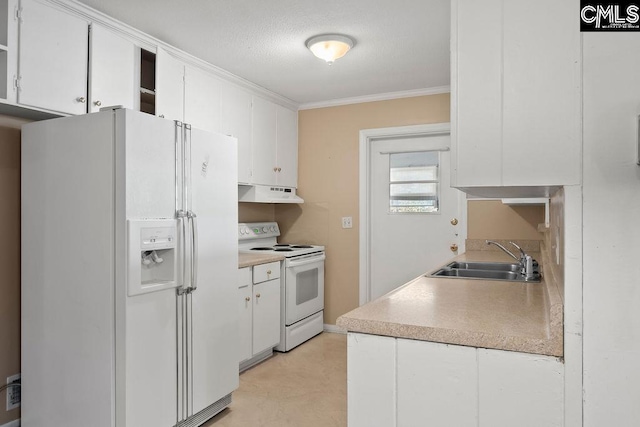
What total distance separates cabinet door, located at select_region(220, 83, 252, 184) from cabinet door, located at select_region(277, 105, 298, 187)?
0.51m

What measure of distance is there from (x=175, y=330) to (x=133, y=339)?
270 mm

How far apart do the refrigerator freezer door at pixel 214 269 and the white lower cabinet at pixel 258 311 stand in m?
0.54

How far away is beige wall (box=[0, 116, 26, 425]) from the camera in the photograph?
92.3 inches

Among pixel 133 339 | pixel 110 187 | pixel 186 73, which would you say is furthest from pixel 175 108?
pixel 133 339

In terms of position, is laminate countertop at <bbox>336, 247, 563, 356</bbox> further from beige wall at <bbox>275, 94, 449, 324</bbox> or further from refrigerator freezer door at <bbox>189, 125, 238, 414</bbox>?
beige wall at <bbox>275, 94, 449, 324</bbox>

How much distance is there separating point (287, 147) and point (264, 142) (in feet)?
1.35

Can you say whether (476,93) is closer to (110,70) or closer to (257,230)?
(110,70)

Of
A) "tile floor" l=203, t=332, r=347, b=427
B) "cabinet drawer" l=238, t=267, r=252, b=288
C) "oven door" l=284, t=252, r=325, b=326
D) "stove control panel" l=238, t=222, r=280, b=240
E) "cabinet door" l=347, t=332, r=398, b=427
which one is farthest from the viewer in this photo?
"stove control panel" l=238, t=222, r=280, b=240

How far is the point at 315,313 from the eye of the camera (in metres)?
4.33

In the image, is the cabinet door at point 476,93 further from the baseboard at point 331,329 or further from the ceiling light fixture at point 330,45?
the baseboard at point 331,329

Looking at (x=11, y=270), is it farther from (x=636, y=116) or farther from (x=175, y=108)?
(x=636, y=116)

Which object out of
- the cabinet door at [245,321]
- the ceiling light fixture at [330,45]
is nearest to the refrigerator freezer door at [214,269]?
the cabinet door at [245,321]

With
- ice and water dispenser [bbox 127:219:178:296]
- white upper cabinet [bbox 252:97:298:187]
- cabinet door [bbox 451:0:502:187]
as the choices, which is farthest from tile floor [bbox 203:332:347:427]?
cabinet door [bbox 451:0:502:187]

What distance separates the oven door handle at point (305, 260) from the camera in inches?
152
